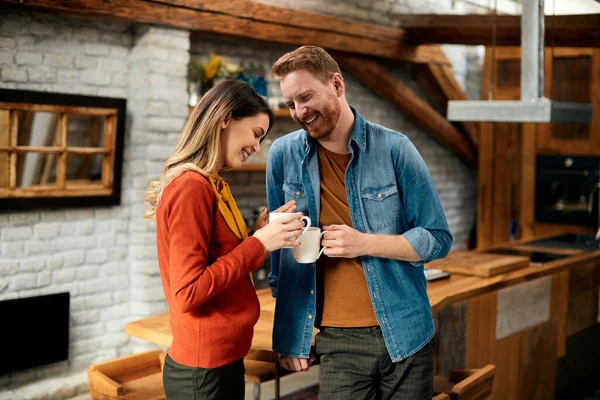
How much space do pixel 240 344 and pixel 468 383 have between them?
1321mm

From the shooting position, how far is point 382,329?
6.82 ft

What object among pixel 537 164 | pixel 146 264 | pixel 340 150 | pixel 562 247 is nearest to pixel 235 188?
pixel 146 264

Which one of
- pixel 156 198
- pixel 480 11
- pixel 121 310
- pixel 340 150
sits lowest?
pixel 121 310

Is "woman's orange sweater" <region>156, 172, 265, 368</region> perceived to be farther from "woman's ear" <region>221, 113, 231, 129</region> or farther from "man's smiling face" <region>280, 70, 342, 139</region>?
"man's smiling face" <region>280, 70, 342, 139</region>

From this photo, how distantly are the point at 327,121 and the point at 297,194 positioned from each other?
0.25m

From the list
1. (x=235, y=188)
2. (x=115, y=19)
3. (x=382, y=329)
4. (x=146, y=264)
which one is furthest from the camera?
(x=235, y=188)

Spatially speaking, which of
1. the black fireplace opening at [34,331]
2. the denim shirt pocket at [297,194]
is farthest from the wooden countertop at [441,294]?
the black fireplace opening at [34,331]

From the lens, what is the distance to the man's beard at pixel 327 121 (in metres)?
2.06

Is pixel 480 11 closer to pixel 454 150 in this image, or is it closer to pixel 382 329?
pixel 454 150

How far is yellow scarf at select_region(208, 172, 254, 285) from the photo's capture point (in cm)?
186

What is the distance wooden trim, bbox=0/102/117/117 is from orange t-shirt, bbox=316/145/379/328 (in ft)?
8.64

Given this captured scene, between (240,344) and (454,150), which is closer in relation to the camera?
(240,344)

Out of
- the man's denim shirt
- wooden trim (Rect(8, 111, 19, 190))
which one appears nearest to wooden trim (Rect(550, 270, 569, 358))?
the man's denim shirt

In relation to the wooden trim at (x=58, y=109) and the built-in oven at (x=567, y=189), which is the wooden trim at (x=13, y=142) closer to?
the wooden trim at (x=58, y=109)
